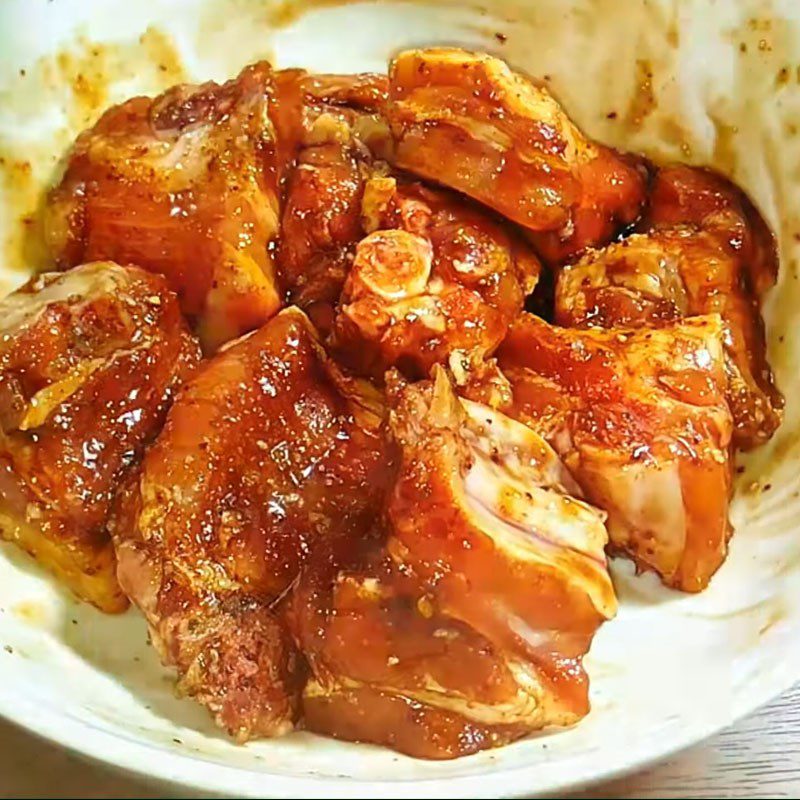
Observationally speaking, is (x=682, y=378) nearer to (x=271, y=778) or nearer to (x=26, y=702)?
(x=271, y=778)

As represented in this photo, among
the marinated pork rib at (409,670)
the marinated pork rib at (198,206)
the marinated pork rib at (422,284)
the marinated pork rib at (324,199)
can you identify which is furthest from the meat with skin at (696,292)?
the marinated pork rib at (409,670)

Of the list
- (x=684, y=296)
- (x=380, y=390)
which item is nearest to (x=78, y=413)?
(x=380, y=390)

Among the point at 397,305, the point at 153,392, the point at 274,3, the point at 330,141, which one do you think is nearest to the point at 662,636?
the point at 397,305

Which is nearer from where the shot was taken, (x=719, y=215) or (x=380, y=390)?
(x=380, y=390)

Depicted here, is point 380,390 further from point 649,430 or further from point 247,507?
point 649,430

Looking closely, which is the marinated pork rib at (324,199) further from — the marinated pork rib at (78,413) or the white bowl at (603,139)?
the white bowl at (603,139)

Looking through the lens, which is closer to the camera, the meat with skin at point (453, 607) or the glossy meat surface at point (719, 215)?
the meat with skin at point (453, 607)

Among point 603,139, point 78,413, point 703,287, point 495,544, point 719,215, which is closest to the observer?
point 495,544
